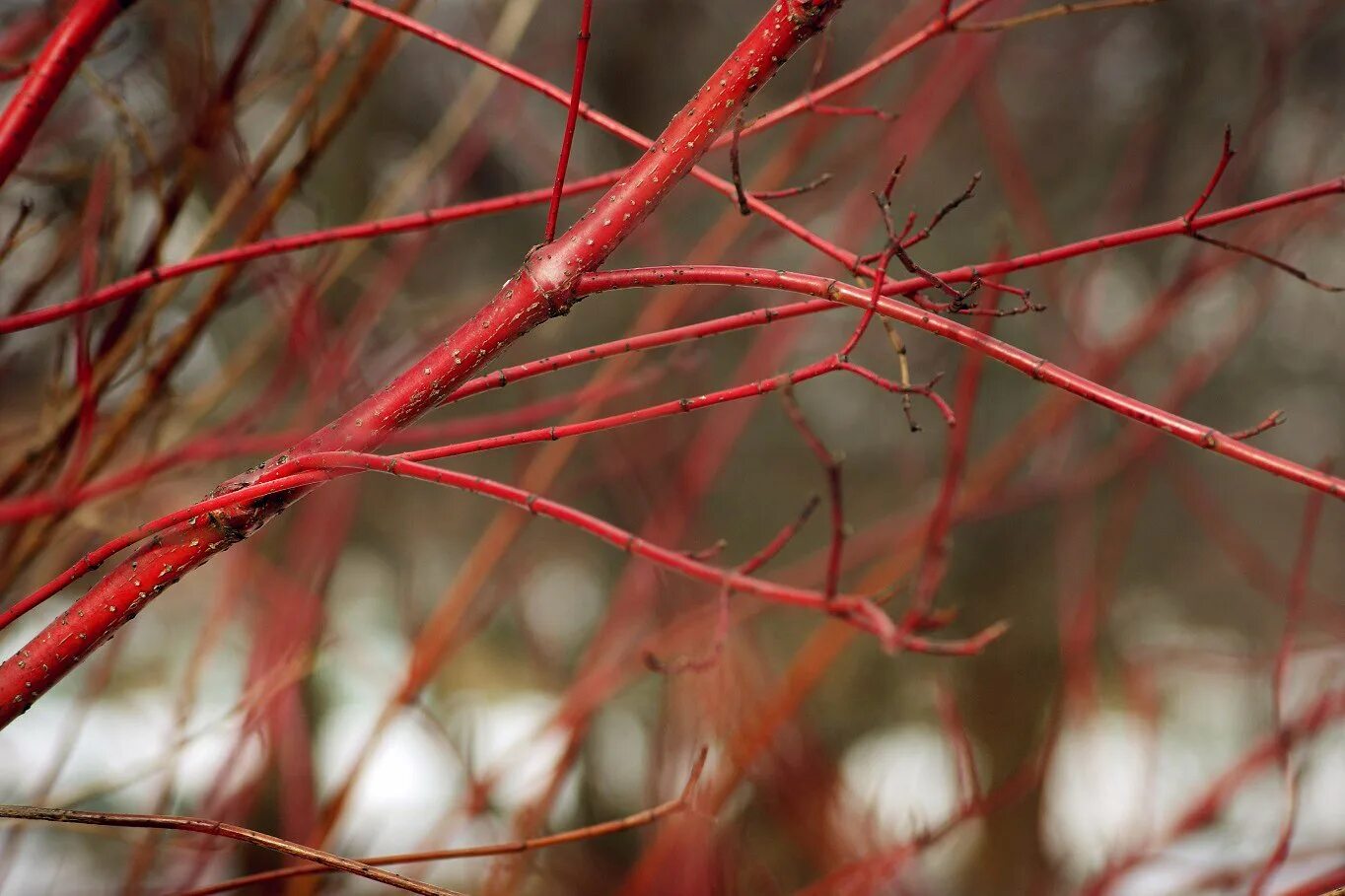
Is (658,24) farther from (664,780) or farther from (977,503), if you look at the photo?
(664,780)

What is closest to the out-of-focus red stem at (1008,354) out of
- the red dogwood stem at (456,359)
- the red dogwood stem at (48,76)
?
the red dogwood stem at (456,359)

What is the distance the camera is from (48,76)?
16.2 inches

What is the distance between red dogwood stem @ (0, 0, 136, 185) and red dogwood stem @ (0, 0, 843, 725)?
18 cm

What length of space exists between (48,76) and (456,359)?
22cm

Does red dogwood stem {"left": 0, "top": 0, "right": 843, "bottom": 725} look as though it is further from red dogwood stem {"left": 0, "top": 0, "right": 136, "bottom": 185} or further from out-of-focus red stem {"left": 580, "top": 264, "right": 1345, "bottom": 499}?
red dogwood stem {"left": 0, "top": 0, "right": 136, "bottom": 185}

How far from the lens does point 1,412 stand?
4.89ft

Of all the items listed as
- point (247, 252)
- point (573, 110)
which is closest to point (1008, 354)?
point (573, 110)

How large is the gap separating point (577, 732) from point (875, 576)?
383mm

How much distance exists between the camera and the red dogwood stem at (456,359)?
0.40m

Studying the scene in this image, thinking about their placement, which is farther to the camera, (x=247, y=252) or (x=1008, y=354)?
(x=247, y=252)

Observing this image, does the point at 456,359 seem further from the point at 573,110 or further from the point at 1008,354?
the point at 1008,354

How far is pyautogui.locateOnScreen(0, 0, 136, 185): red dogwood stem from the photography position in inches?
16.2

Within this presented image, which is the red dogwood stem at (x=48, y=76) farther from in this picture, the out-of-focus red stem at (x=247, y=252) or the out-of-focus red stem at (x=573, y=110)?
the out-of-focus red stem at (x=573, y=110)

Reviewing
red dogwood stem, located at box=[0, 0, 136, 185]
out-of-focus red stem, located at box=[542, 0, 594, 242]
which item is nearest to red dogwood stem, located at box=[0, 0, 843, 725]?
out-of-focus red stem, located at box=[542, 0, 594, 242]
